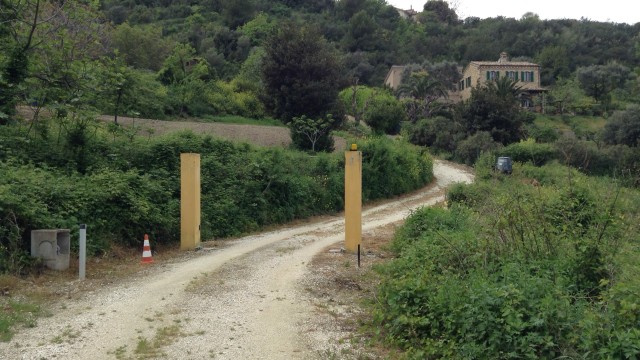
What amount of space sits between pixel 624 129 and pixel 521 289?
157 feet

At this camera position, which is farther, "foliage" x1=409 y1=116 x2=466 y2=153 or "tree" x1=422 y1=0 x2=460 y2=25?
"tree" x1=422 y1=0 x2=460 y2=25

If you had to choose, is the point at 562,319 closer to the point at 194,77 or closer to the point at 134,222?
the point at 134,222

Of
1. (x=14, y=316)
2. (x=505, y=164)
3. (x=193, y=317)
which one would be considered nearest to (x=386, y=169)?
(x=505, y=164)

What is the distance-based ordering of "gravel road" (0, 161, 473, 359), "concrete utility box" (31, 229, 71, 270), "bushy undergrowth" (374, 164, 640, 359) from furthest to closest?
"concrete utility box" (31, 229, 71, 270)
"gravel road" (0, 161, 473, 359)
"bushy undergrowth" (374, 164, 640, 359)

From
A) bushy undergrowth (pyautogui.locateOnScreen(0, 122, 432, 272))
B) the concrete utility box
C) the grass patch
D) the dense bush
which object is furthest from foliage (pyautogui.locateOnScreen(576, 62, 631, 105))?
the grass patch

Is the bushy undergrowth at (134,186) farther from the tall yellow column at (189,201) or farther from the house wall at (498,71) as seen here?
the house wall at (498,71)

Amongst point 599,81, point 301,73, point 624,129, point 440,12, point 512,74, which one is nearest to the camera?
point 301,73

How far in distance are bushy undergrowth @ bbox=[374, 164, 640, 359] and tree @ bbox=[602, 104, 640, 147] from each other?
41.4 m

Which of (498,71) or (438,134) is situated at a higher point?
(498,71)

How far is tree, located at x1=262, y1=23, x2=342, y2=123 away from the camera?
109 feet

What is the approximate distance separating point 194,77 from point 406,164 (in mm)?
18530

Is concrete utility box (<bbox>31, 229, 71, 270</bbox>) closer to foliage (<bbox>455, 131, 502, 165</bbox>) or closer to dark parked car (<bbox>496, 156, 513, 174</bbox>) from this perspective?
dark parked car (<bbox>496, 156, 513, 174</bbox>)

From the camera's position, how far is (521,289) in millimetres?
6816

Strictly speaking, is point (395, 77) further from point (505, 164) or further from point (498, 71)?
point (505, 164)
